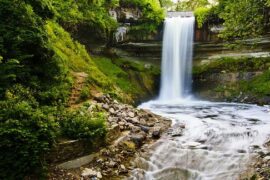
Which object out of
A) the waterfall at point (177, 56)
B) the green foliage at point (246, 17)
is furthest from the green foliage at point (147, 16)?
the green foliage at point (246, 17)

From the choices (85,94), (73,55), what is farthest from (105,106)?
(73,55)

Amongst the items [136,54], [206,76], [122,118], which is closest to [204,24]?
[206,76]

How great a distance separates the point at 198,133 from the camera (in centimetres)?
1095

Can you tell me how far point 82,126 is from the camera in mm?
8555

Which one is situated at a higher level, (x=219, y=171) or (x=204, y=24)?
(x=204, y=24)

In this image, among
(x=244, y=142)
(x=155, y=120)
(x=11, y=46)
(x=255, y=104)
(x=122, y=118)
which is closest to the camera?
(x=11, y=46)

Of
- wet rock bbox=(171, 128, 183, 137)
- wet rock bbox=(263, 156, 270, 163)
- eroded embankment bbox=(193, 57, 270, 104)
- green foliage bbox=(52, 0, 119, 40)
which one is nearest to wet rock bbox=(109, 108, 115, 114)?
wet rock bbox=(171, 128, 183, 137)

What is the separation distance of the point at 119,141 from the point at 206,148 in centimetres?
241

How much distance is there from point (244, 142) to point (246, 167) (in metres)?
1.77

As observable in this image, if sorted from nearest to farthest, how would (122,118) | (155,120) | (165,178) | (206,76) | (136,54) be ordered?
(165,178) < (122,118) < (155,120) < (206,76) < (136,54)

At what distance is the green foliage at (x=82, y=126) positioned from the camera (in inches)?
331

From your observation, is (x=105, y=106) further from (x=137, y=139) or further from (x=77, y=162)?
(x=77, y=162)

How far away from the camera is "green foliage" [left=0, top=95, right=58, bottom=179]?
22.5ft

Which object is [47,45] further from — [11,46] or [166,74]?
[166,74]
